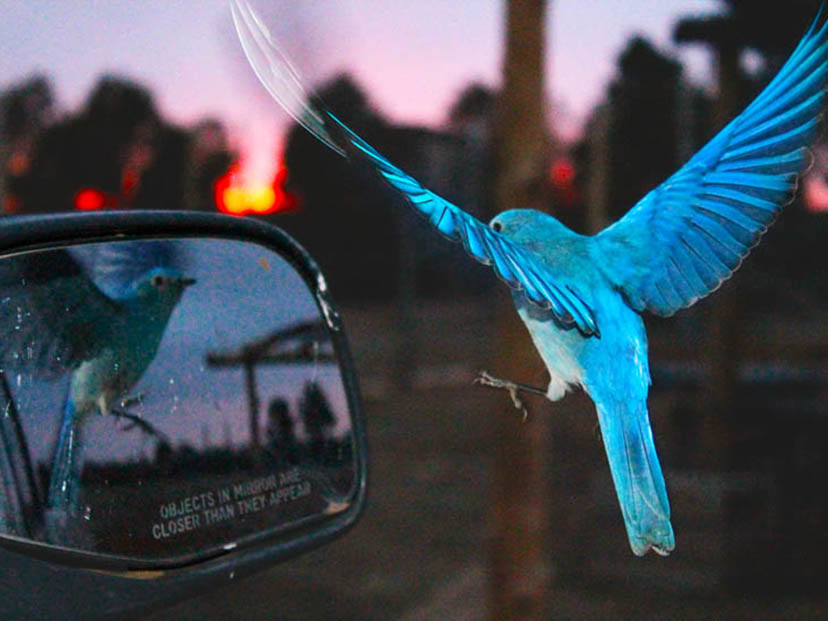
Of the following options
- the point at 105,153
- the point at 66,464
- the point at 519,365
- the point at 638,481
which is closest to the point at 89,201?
the point at 66,464

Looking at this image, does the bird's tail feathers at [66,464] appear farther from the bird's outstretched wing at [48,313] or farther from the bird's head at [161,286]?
the bird's head at [161,286]

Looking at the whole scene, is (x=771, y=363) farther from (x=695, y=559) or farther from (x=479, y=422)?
(x=479, y=422)

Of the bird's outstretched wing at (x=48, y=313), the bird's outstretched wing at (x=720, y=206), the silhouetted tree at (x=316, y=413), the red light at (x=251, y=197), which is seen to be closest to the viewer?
the bird's outstretched wing at (x=720, y=206)

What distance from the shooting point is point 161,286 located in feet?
3.74

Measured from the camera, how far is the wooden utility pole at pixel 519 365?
3.43 feet

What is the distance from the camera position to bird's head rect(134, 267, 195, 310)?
1.12 metres

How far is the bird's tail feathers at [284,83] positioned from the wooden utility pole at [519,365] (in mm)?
292

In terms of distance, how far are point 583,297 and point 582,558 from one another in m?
4.97

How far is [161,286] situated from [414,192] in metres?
0.53

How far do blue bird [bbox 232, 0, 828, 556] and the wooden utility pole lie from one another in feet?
0.36

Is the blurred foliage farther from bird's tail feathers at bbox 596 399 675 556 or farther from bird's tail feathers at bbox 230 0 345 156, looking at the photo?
bird's tail feathers at bbox 596 399 675 556

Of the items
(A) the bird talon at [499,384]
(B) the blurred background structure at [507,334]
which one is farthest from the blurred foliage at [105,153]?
(A) the bird talon at [499,384]

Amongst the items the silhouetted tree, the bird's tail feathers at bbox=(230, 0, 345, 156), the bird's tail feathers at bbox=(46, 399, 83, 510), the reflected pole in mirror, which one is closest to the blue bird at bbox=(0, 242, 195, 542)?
the bird's tail feathers at bbox=(46, 399, 83, 510)

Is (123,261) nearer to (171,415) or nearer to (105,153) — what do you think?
(171,415)
